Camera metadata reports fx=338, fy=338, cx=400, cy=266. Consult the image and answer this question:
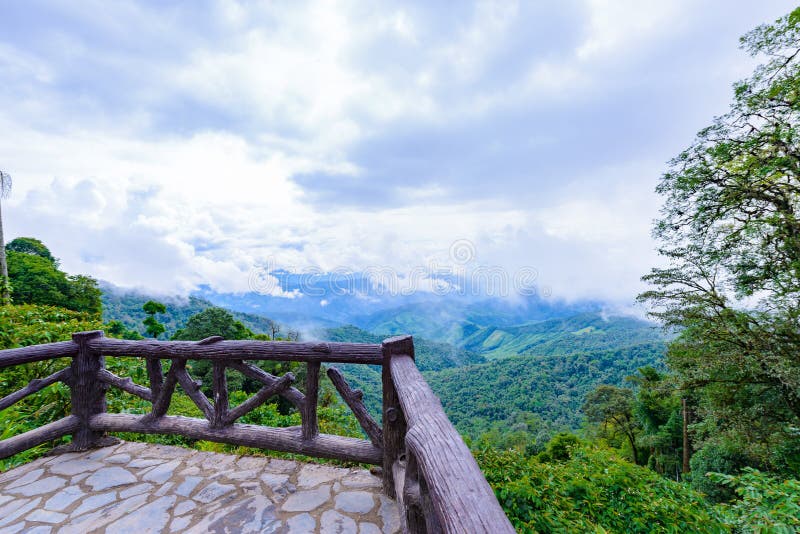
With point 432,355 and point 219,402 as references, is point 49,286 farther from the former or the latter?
point 432,355

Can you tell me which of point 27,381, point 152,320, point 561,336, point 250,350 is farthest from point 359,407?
point 561,336

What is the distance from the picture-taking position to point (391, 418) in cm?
244

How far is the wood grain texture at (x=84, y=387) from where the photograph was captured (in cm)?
327

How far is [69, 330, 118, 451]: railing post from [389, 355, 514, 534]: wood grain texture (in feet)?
11.3

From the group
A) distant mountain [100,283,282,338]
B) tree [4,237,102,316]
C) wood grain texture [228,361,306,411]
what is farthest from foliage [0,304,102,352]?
distant mountain [100,283,282,338]

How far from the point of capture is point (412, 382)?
193 cm

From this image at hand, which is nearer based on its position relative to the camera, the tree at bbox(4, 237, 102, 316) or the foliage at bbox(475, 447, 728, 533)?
the foliage at bbox(475, 447, 728, 533)

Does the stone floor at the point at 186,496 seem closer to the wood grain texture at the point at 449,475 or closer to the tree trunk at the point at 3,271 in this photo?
the wood grain texture at the point at 449,475

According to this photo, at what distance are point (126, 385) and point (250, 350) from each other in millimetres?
1555

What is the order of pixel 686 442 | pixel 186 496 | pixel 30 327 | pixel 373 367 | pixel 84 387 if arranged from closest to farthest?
1. pixel 186 496
2. pixel 84 387
3. pixel 30 327
4. pixel 686 442
5. pixel 373 367

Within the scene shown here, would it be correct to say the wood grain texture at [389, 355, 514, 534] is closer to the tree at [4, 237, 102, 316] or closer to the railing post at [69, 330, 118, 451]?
the railing post at [69, 330, 118, 451]

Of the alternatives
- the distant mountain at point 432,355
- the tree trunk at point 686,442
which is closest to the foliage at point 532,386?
the distant mountain at point 432,355

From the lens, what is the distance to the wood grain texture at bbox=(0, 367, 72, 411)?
2.92 m

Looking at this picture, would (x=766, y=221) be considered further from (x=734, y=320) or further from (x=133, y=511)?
(x=133, y=511)
